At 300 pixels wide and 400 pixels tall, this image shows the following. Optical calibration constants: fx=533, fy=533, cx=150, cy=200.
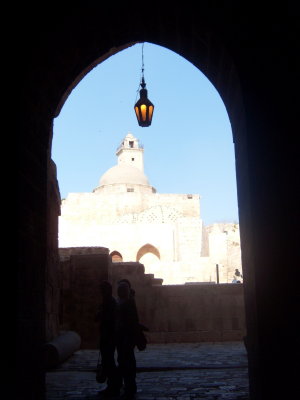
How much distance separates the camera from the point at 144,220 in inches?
1422

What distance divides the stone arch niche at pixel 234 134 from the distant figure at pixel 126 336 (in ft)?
3.57

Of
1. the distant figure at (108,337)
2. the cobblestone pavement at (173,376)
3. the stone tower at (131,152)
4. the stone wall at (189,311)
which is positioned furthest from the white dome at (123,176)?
the distant figure at (108,337)

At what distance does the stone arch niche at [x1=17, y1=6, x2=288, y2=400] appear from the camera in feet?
11.0

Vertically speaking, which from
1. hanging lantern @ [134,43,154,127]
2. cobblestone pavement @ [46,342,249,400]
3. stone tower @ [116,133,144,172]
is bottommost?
cobblestone pavement @ [46,342,249,400]

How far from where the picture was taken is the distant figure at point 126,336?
16.1ft

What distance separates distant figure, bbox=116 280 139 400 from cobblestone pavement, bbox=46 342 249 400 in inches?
8.1

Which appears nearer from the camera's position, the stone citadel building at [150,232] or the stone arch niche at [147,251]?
the stone citadel building at [150,232]

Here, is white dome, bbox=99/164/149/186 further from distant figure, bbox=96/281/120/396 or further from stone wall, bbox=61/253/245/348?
distant figure, bbox=96/281/120/396

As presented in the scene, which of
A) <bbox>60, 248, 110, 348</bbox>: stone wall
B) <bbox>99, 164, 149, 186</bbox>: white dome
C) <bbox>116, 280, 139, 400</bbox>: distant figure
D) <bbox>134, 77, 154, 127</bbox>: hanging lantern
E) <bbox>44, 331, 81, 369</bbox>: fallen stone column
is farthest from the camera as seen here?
<bbox>99, 164, 149, 186</bbox>: white dome

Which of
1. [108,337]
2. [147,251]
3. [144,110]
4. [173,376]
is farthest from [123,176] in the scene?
[108,337]

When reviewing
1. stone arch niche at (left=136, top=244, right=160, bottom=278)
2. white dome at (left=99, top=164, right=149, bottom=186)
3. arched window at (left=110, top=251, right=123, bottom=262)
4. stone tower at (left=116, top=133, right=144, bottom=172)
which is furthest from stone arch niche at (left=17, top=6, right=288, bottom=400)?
stone tower at (left=116, top=133, right=144, bottom=172)

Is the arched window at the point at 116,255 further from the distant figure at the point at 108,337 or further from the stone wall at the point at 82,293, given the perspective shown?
the distant figure at the point at 108,337

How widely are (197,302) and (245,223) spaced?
24.9 feet

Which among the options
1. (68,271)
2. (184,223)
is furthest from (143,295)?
(184,223)
